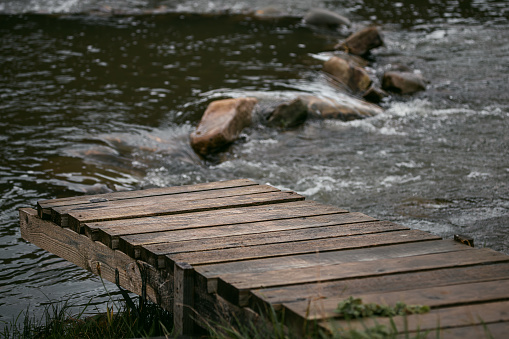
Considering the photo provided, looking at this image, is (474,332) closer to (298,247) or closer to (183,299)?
(298,247)

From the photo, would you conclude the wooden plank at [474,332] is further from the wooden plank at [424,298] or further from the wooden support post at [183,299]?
the wooden support post at [183,299]

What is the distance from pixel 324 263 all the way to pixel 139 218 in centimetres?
140

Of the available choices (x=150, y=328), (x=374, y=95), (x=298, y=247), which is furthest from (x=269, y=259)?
(x=374, y=95)

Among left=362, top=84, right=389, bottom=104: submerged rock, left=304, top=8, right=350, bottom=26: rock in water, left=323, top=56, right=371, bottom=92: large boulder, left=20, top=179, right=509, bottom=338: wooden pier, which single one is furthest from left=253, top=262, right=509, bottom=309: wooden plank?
left=304, top=8, right=350, bottom=26: rock in water

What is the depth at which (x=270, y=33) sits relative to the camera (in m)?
14.9

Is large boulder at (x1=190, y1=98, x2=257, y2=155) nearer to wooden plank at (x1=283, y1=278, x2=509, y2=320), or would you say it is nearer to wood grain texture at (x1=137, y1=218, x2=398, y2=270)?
wood grain texture at (x1=137, y1=218, x2=398, y2=270)

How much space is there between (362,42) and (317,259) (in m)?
11.1

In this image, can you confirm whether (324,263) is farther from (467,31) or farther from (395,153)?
(467,31)

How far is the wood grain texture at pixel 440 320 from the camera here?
8.73 ft

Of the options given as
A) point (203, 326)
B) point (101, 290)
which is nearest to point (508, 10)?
point (101, 290)

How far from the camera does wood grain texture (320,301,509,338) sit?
266cm

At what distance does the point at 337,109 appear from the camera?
990 centimetres

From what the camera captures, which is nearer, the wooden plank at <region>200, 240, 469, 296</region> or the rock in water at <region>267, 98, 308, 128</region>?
the wooden plank at <region>200, 240, 469, 296</region>

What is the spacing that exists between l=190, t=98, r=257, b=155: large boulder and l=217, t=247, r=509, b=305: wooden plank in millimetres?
5417
